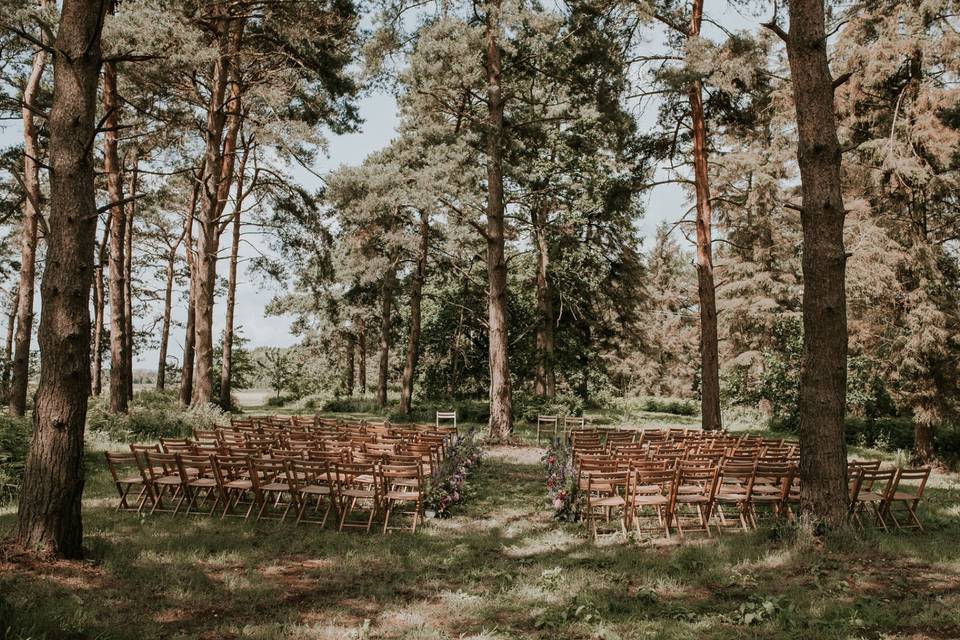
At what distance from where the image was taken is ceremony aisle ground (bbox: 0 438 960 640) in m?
4.48

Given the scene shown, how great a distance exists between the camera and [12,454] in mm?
9094

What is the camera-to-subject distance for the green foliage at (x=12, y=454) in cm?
812

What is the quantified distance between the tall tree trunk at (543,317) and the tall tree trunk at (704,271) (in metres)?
10.6

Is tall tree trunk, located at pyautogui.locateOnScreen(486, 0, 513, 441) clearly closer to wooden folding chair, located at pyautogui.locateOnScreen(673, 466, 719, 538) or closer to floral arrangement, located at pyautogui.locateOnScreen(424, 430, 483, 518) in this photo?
floral arrangement, located at pyautogui.locateOnScreen(424, 430, 483, 518)

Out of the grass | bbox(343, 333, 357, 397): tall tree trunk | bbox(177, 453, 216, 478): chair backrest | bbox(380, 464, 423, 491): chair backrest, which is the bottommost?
the grass

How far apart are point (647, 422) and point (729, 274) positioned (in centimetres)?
766

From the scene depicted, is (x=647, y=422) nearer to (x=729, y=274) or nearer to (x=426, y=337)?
(x=729, y=274)

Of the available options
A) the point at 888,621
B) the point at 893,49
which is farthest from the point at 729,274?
the point at 888,621

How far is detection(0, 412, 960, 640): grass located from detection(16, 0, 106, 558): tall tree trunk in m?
0.43

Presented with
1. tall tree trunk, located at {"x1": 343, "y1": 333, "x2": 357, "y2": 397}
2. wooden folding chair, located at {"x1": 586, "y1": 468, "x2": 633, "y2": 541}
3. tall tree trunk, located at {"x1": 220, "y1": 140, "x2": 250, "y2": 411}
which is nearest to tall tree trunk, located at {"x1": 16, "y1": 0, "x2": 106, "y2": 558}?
wooden folding chair, located at {"x1": 586, "y1": 468, "x2": 633, "y2": 541}

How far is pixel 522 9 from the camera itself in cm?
1511

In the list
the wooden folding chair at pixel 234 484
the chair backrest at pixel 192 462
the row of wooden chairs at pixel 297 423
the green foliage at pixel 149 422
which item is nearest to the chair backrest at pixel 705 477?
the wooden folding chair at pixel 234 484

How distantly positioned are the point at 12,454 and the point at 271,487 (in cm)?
460

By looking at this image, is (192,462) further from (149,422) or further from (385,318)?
(385,318)
